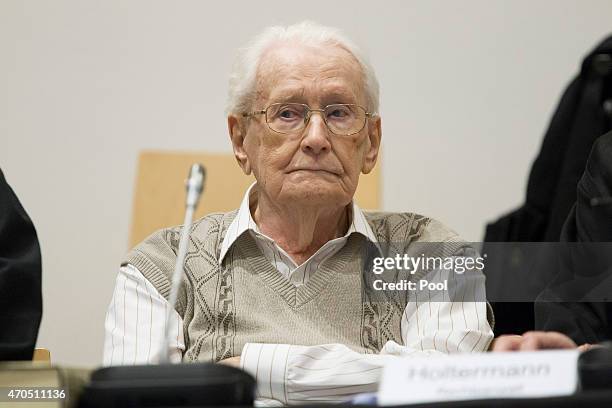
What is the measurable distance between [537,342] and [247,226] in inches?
30.1

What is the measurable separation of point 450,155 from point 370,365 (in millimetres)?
1425

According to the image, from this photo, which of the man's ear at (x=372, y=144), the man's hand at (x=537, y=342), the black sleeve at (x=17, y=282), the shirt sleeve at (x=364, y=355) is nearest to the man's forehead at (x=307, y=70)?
the man's ear at (x=372, y=144)

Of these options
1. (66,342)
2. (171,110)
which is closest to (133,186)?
(171,110)

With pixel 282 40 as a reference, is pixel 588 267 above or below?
below

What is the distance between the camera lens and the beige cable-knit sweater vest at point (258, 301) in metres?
1.52

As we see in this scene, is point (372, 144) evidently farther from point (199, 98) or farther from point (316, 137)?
point (199, 98)

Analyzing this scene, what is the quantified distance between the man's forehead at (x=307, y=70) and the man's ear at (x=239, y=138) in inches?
4.3

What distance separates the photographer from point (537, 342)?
1040 mm

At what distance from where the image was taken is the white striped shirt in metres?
1.33

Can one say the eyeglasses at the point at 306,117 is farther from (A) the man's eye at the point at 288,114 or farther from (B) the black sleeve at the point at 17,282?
(B) the black sleeve at the point at 17,282

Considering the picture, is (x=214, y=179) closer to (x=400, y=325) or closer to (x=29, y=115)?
(x=29, y=115)

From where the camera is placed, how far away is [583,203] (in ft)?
6.09

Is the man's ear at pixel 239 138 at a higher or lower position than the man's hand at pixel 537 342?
higher

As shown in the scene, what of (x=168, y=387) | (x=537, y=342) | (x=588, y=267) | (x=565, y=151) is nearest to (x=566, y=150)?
(x=565, y=151)
